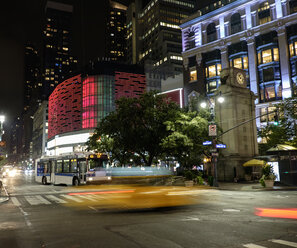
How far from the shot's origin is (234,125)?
36.5 m

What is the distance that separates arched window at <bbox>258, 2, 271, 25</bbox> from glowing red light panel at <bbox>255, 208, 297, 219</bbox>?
63.8m

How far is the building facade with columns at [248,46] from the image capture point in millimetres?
62844

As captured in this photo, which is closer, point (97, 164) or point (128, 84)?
point (97, 164)

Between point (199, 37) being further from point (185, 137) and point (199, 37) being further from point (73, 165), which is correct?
point (73, 165)

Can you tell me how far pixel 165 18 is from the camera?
15188 cm

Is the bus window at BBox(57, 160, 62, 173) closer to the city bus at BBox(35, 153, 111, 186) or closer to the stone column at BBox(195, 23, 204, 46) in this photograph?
the city bus at BBox(35, 153, 111, 186)

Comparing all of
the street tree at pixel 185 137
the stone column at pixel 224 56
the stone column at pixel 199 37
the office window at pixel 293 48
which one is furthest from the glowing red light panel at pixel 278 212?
the stone column at pixel 199 37

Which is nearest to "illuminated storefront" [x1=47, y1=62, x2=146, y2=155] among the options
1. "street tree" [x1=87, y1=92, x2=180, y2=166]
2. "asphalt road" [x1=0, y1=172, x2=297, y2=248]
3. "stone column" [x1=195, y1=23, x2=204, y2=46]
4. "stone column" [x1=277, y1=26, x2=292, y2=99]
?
"stone column" [x1=195, y1=23, x2=204, y2=46]

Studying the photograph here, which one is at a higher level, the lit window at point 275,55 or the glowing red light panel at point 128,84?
the glowing red light panel at point 128,84

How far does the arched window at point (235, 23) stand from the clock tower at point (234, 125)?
3829 centimetres

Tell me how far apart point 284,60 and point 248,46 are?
9.80 m

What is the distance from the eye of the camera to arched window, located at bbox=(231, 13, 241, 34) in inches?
2858

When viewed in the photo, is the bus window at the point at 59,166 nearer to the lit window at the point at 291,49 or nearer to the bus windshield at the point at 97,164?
the bus windshield at the point at 97,164

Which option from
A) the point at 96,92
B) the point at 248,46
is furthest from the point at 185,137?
the point at 96,92
